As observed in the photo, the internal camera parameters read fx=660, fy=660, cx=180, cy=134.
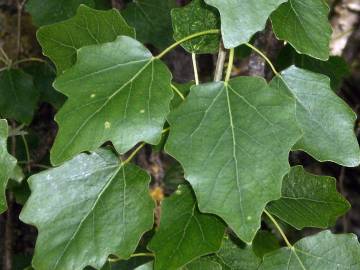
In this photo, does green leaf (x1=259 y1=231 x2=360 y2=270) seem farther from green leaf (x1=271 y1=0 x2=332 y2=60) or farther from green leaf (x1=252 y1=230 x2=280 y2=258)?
green leaf (x1=271 y1=0 x2=332 y2=60)

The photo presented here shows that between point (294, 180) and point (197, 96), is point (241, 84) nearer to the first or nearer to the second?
point (197, 96)

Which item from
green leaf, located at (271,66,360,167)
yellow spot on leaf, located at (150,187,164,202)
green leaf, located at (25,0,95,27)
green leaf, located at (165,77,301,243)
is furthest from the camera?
yellow spot on leaf, located at (150,187,164,202)

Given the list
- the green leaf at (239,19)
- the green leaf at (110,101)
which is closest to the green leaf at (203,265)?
the green leaf at (110,101)

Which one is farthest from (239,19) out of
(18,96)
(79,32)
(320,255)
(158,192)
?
(158,192)

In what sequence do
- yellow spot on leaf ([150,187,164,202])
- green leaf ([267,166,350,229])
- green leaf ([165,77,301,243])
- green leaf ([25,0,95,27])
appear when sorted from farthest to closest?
1. yellow spot on leaf ([150,187,164,202])
2. green leaf ([25,0,95,27])
3. green leaf ([267,166,350,229])
4. green leaf ([165,77,301,243])

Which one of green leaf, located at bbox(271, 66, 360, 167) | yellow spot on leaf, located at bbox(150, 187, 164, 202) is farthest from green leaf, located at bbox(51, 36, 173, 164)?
yellow spot on leaf, located at bbox(150, 187, 164, 202)

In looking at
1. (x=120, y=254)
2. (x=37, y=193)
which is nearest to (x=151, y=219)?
(x=120, y=254)

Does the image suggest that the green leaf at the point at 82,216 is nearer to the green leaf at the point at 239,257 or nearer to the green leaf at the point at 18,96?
the green leaf at the point at 239,257

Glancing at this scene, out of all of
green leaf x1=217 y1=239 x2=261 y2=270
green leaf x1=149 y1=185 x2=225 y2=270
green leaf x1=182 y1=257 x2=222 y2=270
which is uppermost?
green leaf x1=149 y1=185 x2=225 y2=270
